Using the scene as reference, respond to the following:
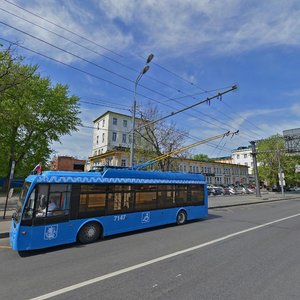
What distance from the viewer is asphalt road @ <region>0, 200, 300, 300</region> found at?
4336 millimetres

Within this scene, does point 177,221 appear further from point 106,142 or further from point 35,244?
point 106,142

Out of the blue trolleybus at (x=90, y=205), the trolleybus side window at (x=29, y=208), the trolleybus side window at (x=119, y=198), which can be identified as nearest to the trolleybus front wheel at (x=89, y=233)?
the blue trolleybus at (x=90, y=205)

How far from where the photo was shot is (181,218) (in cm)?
1231

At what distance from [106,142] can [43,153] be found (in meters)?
28.1

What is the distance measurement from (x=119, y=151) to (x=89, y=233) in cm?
4057

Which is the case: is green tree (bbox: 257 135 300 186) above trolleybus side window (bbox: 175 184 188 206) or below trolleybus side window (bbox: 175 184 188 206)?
above

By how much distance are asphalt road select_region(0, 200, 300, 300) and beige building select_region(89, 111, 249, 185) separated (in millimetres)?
39672

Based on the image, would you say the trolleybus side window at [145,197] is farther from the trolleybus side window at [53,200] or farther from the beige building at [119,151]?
the beige building at [119,151]

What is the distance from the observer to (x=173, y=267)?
5625 millimetres

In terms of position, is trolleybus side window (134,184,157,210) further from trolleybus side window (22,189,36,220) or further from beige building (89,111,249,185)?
beige building (89,111,249,185)

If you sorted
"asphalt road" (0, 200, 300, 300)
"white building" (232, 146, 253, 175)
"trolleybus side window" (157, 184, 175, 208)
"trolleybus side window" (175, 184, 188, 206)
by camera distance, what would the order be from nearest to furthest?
"asphalt road" (0, 200, 300, 300) < "trolleybus side window" (157, 184, 175, 208) < "trolleybus side window" (175, 184, 188, 206) < "white building" (232, 146, 253, 175)

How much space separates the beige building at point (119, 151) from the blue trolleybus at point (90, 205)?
118ft

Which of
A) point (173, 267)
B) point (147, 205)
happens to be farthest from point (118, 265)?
point (147, 205)

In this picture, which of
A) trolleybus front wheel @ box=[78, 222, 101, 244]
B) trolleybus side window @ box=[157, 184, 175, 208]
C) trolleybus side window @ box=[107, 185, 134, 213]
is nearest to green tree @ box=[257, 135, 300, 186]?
trolleybus side window @ box=[157, 184, 175, 208]
